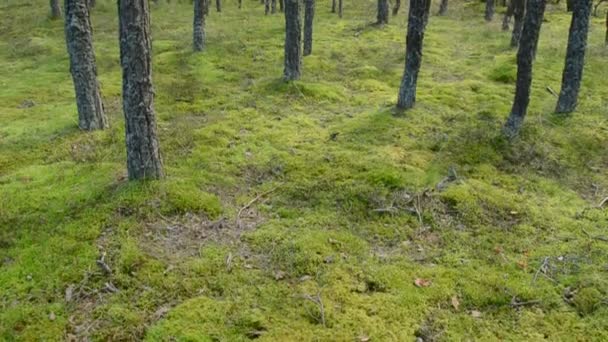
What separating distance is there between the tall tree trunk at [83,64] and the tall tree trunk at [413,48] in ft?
21.6

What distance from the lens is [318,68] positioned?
15.5m

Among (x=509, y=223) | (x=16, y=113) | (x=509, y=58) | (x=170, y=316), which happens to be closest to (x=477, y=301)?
(x=509, y=223)

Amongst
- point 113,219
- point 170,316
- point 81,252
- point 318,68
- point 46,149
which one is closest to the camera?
point 170,316

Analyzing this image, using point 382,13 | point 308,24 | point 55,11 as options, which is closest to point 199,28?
point 308,24

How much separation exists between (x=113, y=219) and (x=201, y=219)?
3.88ft

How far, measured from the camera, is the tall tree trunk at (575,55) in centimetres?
1052

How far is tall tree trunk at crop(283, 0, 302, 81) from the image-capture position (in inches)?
502

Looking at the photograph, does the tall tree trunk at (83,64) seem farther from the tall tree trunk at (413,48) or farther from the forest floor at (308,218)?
the tall tree trunk at (413,48)

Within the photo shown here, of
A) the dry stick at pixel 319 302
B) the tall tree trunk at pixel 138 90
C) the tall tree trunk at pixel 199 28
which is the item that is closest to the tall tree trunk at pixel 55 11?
the tall tree trunk at pixel 199 28

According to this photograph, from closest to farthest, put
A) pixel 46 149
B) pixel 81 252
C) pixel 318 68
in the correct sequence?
pixel 81 252 < pixel 46 149 < pixel 318 68

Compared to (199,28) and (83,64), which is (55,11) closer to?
(199,28)

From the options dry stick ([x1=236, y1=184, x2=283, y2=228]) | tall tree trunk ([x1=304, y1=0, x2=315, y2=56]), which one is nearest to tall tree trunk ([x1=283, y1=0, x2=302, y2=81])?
tall tree trunk ([x1=304, y1=0, x2=315, y2=56])

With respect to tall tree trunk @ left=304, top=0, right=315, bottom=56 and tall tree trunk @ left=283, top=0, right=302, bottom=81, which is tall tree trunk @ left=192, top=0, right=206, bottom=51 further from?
tall tree trunk @ left=283, top=0, right=302, bottom=81

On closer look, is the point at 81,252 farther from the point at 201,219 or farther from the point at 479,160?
the point at 479,160
